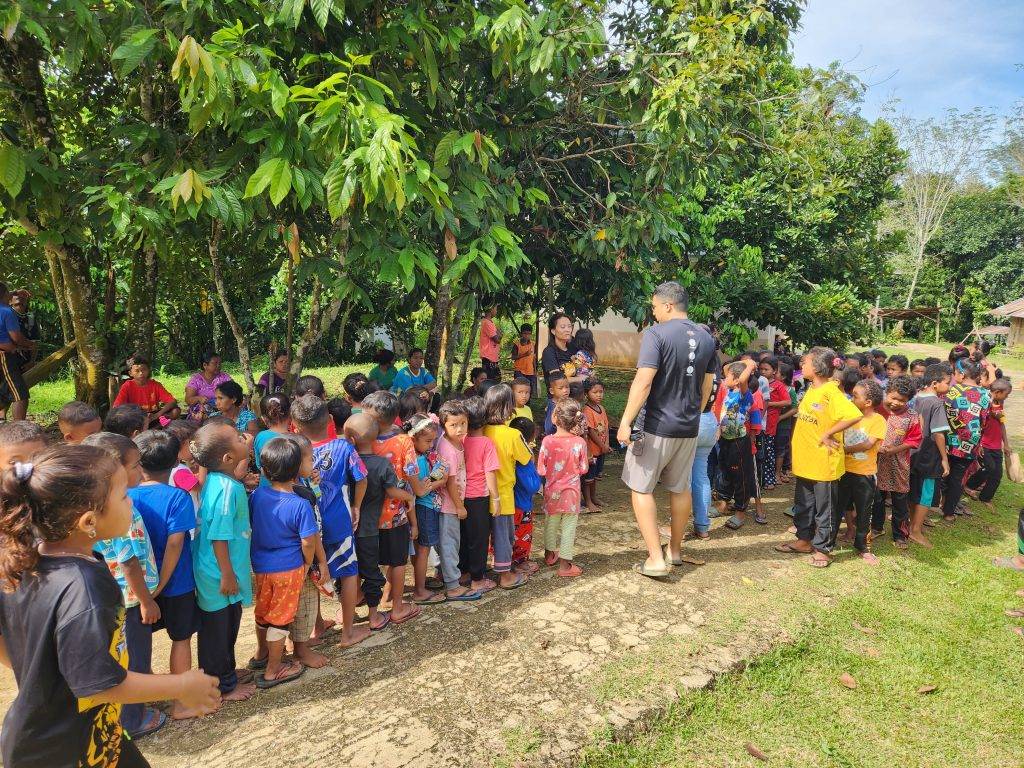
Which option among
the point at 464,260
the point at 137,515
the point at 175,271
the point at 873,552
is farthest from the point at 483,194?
the point at 175,271

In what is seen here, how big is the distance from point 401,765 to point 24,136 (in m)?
6.75

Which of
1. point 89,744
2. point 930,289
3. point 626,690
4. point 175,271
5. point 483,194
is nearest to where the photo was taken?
point 89,744

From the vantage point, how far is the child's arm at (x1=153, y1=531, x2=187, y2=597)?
2.84 m

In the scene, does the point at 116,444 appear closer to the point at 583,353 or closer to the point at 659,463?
the point at 659,463

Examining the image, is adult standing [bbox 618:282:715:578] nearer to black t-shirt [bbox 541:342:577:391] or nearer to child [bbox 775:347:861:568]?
child [bbox 775:347:861:568]

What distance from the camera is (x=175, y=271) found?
8.52 metres

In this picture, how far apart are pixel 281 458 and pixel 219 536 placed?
45 cm

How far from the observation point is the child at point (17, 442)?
9.52 feet

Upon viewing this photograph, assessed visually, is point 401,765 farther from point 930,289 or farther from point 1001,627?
point 930,289

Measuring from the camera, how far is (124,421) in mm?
3881

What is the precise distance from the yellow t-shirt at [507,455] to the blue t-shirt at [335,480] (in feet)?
3.37

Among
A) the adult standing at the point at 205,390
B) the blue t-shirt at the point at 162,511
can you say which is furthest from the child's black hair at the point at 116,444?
the adult standing at the point at 205,390

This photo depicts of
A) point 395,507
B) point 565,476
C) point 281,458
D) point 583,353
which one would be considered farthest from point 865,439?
point 281,458

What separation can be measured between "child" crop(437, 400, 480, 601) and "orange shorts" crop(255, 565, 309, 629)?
43.0 inches
